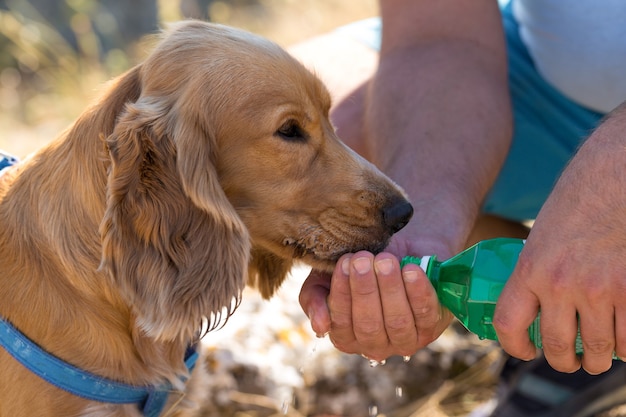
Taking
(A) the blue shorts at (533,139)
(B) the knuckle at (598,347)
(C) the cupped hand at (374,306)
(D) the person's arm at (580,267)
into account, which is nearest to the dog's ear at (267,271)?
(C) the cupped hand at (374,306)

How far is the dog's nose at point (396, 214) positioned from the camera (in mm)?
2545

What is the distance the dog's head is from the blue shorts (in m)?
1.37

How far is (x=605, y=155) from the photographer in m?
2.18

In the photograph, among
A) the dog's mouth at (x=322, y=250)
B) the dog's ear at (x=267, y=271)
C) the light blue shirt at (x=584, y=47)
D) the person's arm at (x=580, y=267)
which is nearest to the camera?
the person's arm at (x=580, y=267)

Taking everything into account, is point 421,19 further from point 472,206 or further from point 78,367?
point 78,367

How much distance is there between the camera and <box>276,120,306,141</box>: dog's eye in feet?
8.25

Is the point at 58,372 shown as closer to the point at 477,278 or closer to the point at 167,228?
the point at 167,228

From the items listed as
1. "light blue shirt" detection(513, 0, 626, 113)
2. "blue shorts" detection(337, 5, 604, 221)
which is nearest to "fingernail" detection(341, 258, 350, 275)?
"blue shorts" detection(337, 5, 604, 221)

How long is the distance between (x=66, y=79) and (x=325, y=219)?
4.74 metres

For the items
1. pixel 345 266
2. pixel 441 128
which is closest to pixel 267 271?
pixel 345 266

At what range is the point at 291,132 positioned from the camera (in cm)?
255

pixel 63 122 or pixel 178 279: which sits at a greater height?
pixel 178 279

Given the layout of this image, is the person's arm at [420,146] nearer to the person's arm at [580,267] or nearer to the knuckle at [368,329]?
the knuckle at [368,329]

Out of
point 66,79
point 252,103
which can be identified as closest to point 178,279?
point 252,103
